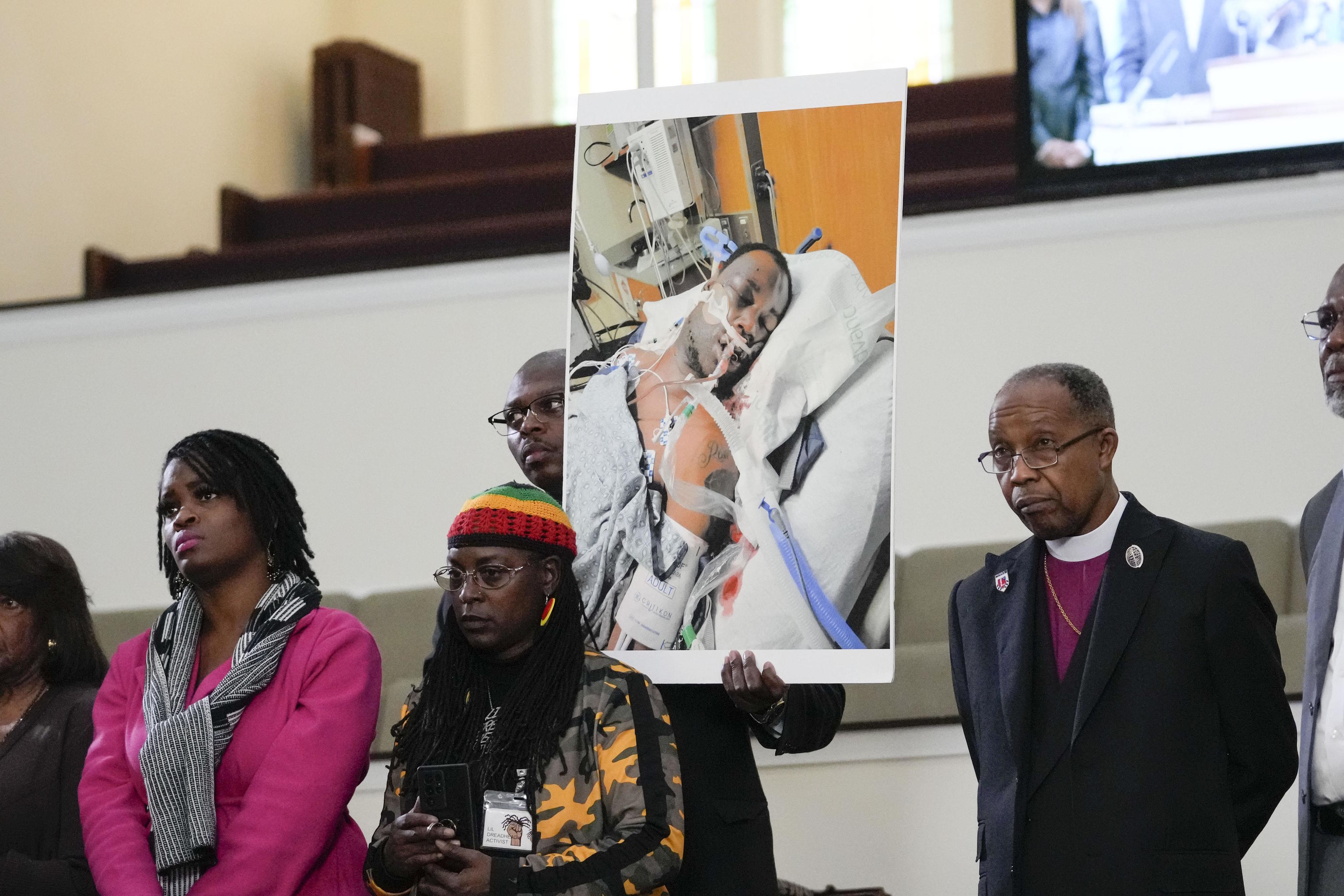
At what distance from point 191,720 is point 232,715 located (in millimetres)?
54

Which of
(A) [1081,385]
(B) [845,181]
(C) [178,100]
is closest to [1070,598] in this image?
(A) [1081,385]

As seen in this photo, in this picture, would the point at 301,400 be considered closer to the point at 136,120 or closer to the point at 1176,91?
the point at 136,120

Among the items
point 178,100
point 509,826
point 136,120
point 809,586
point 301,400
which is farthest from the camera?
point 178,100

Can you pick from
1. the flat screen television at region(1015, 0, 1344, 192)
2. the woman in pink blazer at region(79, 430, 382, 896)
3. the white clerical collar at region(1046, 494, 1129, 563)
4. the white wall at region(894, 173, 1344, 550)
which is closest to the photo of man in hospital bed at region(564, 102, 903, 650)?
the white clerical collar at region(1046, 494, 1129, 563)

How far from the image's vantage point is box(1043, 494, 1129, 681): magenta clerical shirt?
2168mm

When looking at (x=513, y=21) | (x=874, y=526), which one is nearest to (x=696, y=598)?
(x=874, y=526)

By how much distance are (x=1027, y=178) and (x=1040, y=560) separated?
8.17 ft

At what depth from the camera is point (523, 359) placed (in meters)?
4.84

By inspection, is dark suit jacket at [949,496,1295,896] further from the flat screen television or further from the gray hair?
the flat screen television

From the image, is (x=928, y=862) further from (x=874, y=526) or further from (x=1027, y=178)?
(x=1027, y=178)

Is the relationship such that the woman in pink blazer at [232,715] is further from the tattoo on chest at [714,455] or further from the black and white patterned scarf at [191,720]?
the tattoo on chest at [714,455]

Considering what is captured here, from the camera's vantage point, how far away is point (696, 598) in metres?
2.31

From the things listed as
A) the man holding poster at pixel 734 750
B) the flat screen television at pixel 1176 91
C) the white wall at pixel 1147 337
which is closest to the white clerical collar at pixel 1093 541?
the man holding poster at pixel 734 750

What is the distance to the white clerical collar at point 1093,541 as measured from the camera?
220 centimetres
